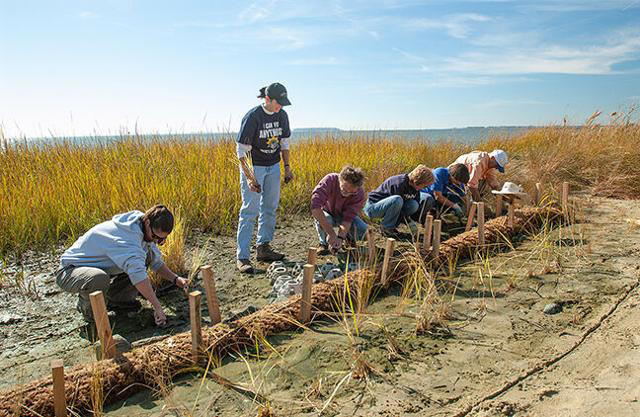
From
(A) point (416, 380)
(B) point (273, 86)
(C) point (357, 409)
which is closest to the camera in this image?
(C) point (357, 409)

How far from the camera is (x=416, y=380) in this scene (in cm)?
213

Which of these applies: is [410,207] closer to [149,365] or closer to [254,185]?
[254,185]

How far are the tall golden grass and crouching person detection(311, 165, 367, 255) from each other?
4.85 feet

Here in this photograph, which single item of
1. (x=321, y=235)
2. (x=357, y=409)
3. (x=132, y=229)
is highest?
(x=132, y=229)

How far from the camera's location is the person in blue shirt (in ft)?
15.1

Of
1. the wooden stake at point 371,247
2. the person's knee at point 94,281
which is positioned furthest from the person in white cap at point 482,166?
the person's knee at point 94,281

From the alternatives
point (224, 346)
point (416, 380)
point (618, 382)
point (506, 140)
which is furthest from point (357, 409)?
point (506, 140)

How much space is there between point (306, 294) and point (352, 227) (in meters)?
1.80

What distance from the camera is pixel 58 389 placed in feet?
6.02

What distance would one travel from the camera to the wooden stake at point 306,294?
257 centimetres

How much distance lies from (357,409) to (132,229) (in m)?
1.75

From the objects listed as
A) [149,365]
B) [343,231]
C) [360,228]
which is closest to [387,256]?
[343,231]

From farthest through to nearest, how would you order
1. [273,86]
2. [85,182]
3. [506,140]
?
[506,140]
[85,182]
[273,86]

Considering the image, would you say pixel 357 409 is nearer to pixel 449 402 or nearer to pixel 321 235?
pixel 449 402
